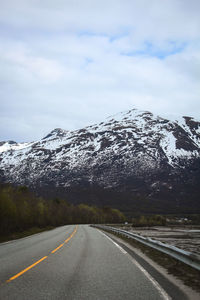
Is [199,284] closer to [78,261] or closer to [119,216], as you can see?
[78,261]

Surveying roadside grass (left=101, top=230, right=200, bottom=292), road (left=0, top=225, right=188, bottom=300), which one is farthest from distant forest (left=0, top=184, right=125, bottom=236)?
roadside grass (left=101, top=230, right=200, bottom=292)

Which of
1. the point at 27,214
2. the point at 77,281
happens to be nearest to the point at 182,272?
the point at 77,281

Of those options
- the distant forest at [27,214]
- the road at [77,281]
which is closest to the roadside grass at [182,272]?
the road at [77,281]

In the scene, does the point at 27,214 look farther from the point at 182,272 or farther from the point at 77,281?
the point at 77,281

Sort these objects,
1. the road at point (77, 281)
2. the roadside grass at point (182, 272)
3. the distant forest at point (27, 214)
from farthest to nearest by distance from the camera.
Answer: the distant forest at point (27, 214)
the roadside grass at point (182, 272)
the road at point (77, 281)

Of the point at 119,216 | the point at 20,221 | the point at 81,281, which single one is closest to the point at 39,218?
the point at 20,221

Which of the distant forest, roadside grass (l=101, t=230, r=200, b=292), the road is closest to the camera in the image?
the road

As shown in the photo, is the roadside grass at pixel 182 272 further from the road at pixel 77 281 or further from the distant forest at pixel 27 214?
the distant forest at pixel 27 214

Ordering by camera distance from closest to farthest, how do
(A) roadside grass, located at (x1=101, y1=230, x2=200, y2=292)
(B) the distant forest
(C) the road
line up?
(C) the road < (A) roadside grass, located at (x1=101, y1=230, x2=200, y2=292) < (B) the distant forest

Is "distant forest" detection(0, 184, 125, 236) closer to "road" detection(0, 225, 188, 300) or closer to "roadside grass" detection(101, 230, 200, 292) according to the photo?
"road" detection(0, 225, 188, 300)

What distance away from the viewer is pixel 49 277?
944 centimetres

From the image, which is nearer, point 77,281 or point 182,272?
point 77,281

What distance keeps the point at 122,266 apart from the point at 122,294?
15.2 ft

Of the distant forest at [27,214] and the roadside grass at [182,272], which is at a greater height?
the distant forest at [27,214]
